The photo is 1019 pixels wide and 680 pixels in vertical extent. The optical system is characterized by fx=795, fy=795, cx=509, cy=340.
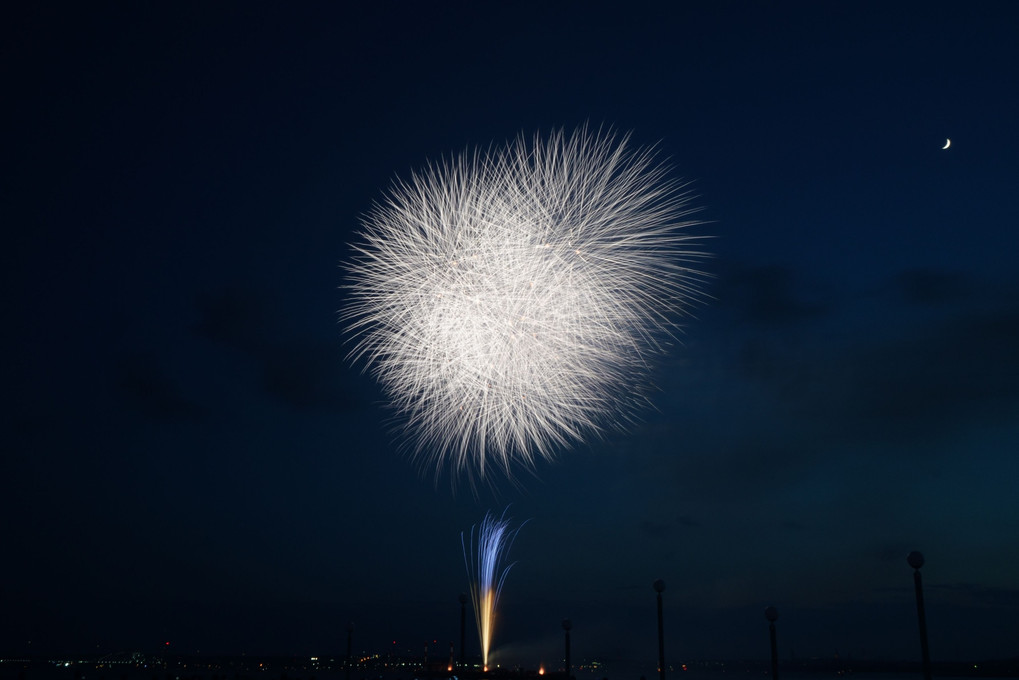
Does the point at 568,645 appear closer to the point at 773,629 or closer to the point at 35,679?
the point at 773,629

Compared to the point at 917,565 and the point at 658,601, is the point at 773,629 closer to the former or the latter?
the point at 658,601

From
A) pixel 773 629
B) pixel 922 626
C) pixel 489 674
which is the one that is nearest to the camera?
pixel 922 626

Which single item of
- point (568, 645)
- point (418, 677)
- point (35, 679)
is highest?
point (568, 645)

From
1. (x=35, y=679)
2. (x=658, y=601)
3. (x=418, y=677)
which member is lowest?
(x=35, y=679)

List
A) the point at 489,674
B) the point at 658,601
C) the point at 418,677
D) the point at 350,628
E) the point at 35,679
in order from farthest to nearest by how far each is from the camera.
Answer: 1. the point at 35,679
2. the point at 418,677
3. the point at 489,674
4. the point at 350,628
5. the point at 658,601

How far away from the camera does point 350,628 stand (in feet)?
117

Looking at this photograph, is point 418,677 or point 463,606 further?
point 418,677

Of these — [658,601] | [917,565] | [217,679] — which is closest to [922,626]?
[917,565]

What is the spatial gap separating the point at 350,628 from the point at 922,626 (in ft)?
85.7

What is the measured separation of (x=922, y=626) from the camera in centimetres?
1588

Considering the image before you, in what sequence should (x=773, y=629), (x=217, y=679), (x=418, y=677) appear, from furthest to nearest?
1. (x=418, y=677)
2. (x=217, y=679)
3. (x=773, y=629)

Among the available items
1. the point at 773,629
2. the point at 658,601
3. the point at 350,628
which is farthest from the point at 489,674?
the point at 773,629

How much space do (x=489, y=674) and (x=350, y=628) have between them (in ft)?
25.7

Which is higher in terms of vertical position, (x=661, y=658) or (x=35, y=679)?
(x=661, y=658)
